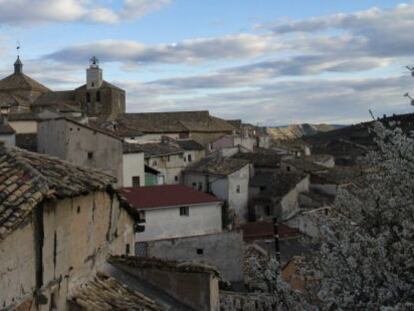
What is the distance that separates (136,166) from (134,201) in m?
9.52

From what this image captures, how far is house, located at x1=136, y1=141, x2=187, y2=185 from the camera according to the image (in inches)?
1903

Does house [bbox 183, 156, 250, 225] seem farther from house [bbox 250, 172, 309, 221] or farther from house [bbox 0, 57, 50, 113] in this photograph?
house [bbox 0, 57, 50, 113]

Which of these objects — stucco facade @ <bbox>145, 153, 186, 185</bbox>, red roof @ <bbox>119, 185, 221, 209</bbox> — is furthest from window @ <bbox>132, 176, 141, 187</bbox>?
red roof @ <bbox>119, 185, 221, 209</bbox>

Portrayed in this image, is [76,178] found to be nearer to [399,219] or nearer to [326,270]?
[326,270]

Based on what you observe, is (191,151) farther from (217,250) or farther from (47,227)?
(47,227)

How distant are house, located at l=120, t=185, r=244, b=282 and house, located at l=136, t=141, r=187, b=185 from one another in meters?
12.2

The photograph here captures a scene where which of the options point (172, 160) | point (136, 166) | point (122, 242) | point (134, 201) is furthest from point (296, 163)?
point (122, 242)

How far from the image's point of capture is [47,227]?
25.8 ft

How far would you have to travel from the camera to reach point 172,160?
50.5 m

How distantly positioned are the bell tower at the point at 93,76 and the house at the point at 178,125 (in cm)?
1187

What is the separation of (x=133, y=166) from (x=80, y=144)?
6689 mm

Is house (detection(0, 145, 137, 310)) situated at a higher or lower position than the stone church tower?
lower

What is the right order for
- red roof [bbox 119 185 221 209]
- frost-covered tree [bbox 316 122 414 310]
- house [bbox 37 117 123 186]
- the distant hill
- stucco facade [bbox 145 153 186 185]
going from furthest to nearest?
the distant hill → stucco facade [bbox 145 153 186 185] → house [bbox 37 117 123 186] → red roof [bbox 119 185 221 209] → frost-covered tree [bbox 316 122 414 310]

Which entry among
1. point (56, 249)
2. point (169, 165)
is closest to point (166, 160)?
point (169, 165)
